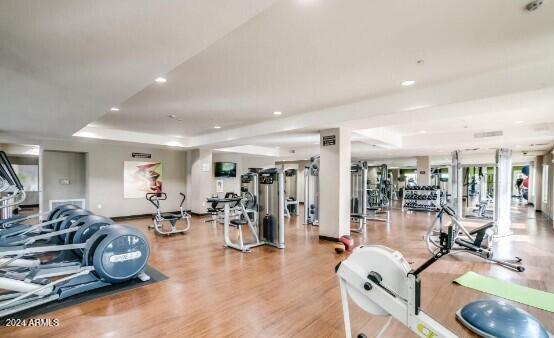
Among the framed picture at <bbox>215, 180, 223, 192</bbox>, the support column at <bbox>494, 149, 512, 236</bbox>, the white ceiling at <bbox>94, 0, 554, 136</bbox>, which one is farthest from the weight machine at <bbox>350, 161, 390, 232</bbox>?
the framed picture at <bbox>215, 180, 223, 192</bbox>

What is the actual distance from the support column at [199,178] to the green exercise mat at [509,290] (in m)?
7.32

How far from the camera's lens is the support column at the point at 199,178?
891 centimetres

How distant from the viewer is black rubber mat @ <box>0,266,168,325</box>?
2553mm

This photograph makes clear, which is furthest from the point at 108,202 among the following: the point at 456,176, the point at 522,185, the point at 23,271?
the point at 522,185

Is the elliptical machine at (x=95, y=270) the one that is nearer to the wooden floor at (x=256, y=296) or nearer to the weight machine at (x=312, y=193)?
the wooden floor at (x=256, y=296)

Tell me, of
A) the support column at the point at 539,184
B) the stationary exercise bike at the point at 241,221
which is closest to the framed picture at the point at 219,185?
the stationary exercise bike at the point at 241,221

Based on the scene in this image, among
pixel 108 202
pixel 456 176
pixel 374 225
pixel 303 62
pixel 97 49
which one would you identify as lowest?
pixel 374 225

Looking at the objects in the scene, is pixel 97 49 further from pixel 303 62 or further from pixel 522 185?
pixel 522 185

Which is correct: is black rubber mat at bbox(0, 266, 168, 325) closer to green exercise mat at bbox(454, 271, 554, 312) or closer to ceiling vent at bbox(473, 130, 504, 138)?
green exercise mat at bbox(454, 271, 554, 312)

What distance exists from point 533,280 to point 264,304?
347 cm

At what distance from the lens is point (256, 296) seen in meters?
2.95

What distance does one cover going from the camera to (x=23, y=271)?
10.6ft

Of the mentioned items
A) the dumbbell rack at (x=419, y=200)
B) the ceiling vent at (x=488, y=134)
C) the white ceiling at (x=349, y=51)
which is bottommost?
the dumbbell rack at (x=419, y=200)

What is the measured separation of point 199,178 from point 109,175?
2.58 meters
